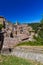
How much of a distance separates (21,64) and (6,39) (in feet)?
34.7

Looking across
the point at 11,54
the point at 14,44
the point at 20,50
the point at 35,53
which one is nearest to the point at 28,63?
the point at 35,53

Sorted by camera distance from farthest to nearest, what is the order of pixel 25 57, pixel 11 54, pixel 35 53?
pixel 11 54 < pixel 25 57 < pixel 35 53

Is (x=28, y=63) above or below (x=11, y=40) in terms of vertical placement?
below

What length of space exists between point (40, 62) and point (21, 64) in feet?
7.06

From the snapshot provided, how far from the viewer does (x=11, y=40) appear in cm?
2752

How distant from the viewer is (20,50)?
2281cm

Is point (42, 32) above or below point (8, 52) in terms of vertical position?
above

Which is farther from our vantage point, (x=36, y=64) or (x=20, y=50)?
(x=20, y=50)

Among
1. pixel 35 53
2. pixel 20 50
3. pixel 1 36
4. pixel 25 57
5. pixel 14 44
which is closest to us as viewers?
pixel 35 53

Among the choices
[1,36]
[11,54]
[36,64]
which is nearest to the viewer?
[36,64]

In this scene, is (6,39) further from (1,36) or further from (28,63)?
(28,63)

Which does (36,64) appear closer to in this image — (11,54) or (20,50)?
(20,50)

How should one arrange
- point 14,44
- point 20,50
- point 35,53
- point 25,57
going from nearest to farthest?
point 35,53
point 25,57
point 20,50
point 14,44

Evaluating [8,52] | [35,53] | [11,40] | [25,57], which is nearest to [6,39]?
[11,40]
